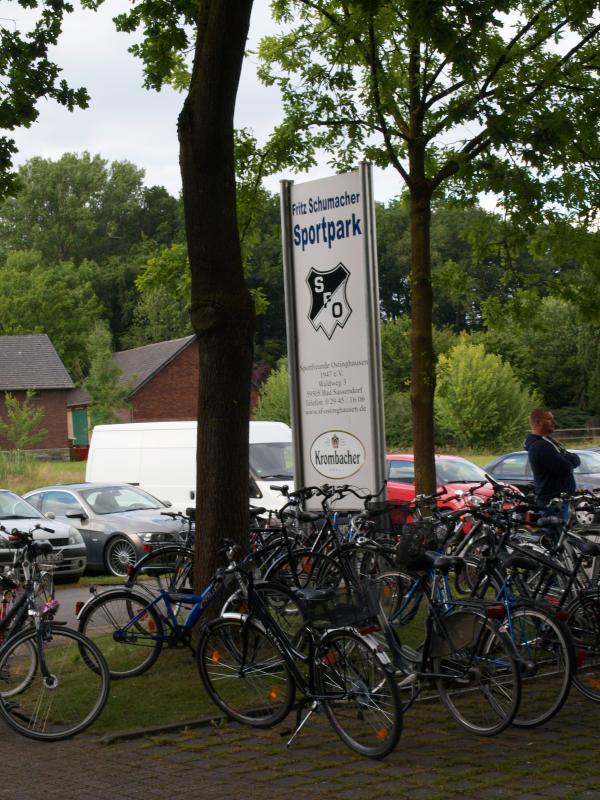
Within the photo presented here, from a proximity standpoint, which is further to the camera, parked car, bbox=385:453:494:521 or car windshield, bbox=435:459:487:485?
car windshield, bbox=435:459:487:485

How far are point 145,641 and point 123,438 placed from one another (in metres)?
15.0

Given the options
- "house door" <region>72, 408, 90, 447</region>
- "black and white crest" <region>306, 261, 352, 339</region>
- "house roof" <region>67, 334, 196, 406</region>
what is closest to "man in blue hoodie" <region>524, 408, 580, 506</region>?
"black and white crest" <region>306, 261, 352, 339</region>

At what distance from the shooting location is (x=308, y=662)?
7.19m

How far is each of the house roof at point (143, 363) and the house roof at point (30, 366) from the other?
2264 millimetres

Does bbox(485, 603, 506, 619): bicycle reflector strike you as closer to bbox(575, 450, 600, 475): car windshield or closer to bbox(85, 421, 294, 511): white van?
bbox(85, 421, 294, 511): white van

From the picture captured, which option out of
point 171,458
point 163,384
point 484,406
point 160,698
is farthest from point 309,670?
point 163,384

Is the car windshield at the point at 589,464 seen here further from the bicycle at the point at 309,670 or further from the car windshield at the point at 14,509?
the bicycle at the point at 309,670

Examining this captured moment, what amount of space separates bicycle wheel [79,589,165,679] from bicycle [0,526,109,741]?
1199 mm

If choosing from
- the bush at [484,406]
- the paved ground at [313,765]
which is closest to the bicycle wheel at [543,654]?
the paved ground at [313,765]

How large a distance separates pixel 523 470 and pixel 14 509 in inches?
410

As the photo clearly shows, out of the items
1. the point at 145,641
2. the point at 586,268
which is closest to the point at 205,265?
the point at 145,641

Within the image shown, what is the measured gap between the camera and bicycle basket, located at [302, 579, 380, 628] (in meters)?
7.03

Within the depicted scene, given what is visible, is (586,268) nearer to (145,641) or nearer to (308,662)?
(145,641)

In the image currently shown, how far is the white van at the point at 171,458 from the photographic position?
70.3ft
